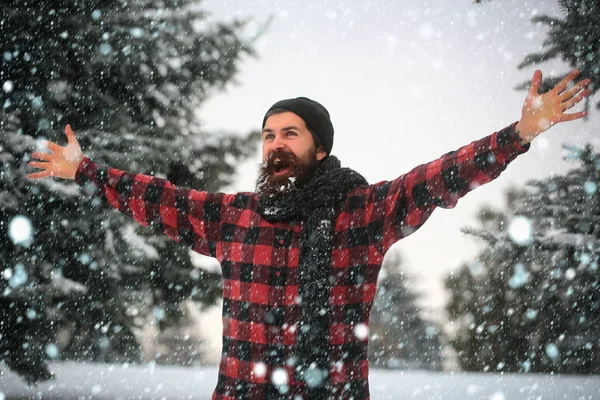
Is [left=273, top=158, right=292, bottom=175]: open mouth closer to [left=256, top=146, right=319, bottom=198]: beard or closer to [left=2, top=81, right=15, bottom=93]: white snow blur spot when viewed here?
[left=256, top=146, right=319, bottom=198]: beard

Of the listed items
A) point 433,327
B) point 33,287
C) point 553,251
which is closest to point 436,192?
point 553,251

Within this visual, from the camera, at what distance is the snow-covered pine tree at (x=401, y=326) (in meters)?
24.0

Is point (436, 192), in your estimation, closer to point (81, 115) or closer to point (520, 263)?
point (520, 263)

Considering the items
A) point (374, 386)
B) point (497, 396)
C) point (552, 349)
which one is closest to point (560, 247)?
point (497, 396)

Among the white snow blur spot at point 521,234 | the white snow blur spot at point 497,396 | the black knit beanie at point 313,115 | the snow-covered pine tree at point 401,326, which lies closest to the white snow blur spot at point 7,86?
the black knit beanie at point 313,115

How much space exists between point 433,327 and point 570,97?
80.2 feet

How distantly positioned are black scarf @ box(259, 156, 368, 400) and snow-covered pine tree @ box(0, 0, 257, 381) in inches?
113

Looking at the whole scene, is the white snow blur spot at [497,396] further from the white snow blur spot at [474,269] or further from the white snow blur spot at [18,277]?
the white snow blur spot at [474,269]

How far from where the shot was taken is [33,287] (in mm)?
4344

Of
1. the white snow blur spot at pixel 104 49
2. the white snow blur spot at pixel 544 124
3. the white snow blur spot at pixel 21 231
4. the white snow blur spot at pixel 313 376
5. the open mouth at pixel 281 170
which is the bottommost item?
the white snow blur spot at pixel 313 376

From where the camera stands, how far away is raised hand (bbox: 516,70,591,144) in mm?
1898

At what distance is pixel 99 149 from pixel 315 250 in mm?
3295

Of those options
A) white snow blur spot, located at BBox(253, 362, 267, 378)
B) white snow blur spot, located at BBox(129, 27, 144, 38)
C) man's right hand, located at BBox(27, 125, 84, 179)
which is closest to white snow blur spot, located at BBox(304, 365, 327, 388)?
white snow blur spot, located at BBox(253, 362, 267, 378)

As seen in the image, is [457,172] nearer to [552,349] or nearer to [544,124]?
[544,124]
